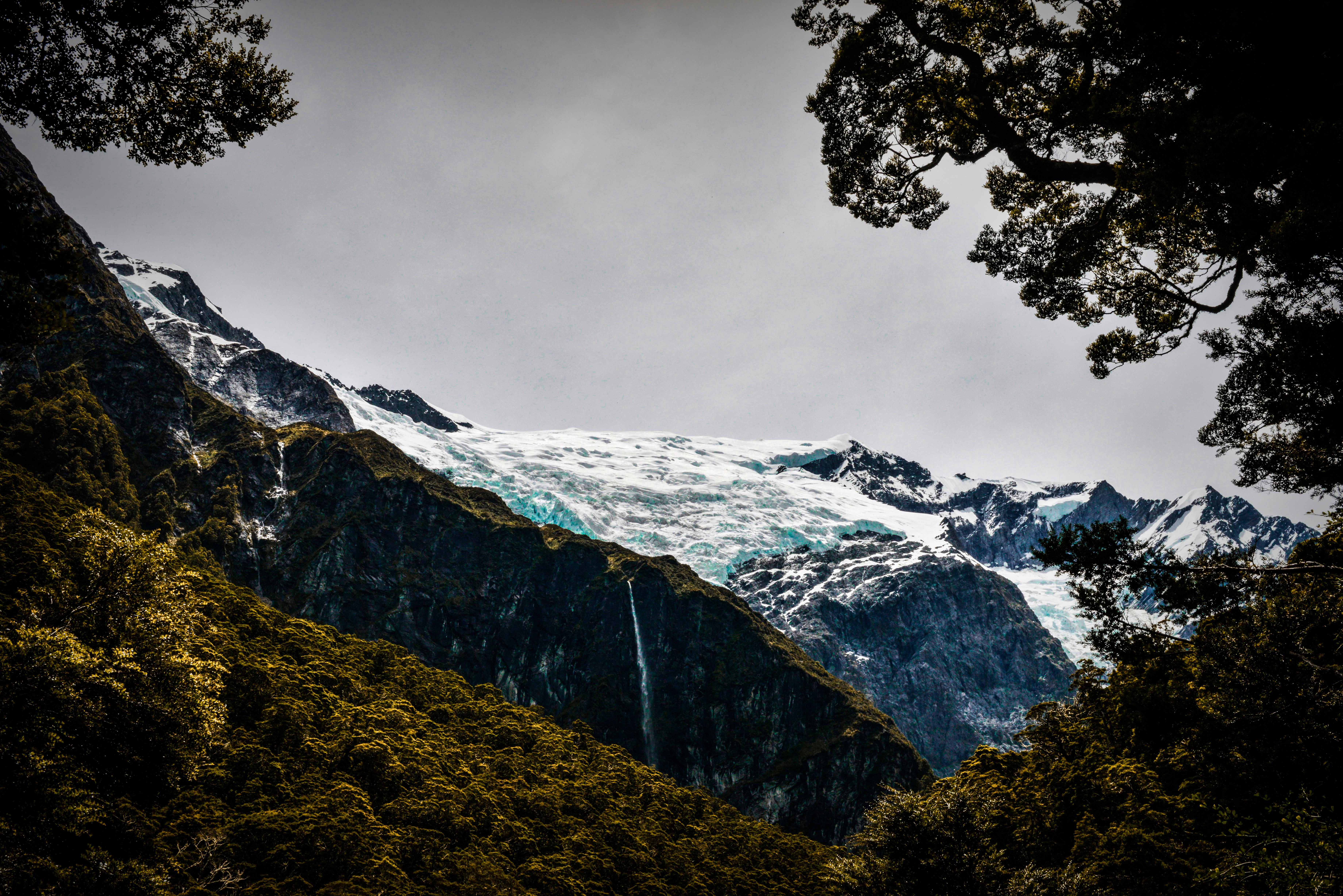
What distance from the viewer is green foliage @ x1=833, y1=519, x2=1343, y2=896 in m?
16.0

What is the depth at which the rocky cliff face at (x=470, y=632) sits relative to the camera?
17162 centimetres

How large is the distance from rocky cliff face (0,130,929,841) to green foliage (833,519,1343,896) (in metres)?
125

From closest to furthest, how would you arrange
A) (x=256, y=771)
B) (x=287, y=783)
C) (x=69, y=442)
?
(x=256, y=771) → (x=287, y=783) → (x=69, y=442)

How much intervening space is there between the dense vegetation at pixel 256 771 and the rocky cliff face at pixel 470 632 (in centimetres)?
9798

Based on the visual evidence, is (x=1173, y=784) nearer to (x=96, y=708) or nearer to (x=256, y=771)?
(x=256, y=771)

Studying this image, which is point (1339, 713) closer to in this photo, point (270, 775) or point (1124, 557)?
point (1124, 557)

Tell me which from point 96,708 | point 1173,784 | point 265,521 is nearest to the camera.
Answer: point 96,708

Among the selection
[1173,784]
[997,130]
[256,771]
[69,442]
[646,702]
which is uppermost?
[69,442]

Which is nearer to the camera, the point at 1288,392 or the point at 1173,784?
the point at 1288,392

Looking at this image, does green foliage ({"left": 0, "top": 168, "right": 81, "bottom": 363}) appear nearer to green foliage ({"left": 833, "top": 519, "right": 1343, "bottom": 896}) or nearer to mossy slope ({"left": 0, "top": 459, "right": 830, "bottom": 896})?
mossy slope ({"left": 0, "top": 459, "right": 830, "bottom": 896})

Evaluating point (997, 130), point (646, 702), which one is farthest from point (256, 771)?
point (646, 702)

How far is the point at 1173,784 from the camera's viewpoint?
40.6 metres

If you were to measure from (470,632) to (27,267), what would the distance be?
18741 centimetres

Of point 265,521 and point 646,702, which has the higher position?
point 265,521
